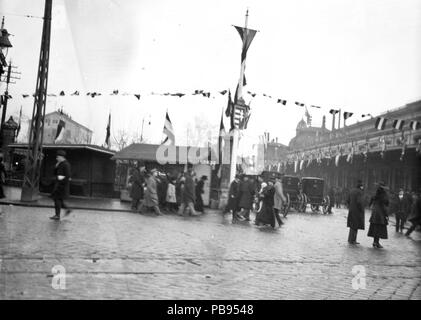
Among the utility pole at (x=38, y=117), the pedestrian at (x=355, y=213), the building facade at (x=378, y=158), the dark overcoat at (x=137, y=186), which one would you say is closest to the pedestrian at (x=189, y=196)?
the dark overcoat at (x=137, y=186)

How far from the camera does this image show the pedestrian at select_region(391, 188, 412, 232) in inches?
679

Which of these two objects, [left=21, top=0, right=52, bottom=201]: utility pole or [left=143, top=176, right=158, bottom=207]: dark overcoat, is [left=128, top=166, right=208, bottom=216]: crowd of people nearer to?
[left=143, top=176, right=158, bottom=207]: dark overcoat

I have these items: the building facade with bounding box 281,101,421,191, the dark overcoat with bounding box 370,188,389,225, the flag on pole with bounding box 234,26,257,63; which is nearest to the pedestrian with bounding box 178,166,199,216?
the flag on pole with bounding box 234,26,257,63

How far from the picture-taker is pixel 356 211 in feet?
39.9

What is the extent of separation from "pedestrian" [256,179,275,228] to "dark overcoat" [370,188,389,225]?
3.81 meters

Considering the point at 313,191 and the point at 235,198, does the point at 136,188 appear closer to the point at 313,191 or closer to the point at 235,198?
the point at 235,198

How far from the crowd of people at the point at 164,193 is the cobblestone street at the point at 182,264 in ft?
14.6

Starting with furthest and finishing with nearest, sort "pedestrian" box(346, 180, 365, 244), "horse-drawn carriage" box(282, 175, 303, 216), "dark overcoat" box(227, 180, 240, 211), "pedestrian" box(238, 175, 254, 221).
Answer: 1. "horse-drawn carriage" box(282, 175, 303, 216)
2. "pedestrian" box(238, 175, 254, 221)
3. "dark overcoat" box(227, 180, 240, 211)
4. "pedestrian" box(346, 180, 365, 244)

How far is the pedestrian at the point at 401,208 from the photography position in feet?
56.6

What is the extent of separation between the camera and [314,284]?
21.0 ft

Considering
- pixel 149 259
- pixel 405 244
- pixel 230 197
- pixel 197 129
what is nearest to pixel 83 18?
pixel 149 259

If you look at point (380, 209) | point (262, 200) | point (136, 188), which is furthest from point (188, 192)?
point (380, 209)

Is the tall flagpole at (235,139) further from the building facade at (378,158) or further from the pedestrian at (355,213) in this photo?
the building facade at (378,158)
